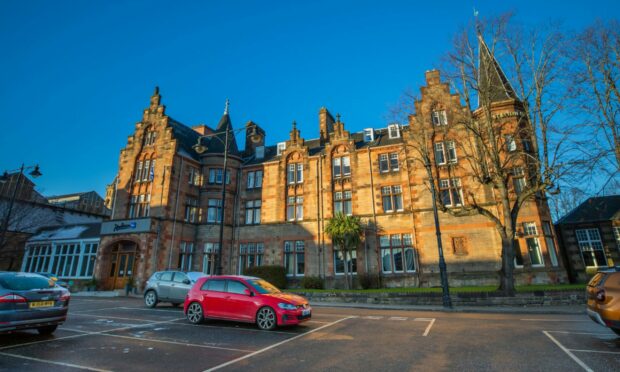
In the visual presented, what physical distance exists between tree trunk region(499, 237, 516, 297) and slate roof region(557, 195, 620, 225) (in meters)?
13.2

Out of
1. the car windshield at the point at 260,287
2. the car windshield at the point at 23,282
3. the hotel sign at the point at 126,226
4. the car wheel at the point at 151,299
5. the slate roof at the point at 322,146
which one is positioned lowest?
the car wheel at the point at 151,299

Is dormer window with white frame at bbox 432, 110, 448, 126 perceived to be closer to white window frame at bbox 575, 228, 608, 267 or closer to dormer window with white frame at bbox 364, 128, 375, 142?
dormer window with white frame at bbox 364, 128, 375, 142

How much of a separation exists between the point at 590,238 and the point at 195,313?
30497 millimetres

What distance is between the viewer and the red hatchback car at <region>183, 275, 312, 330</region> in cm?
977

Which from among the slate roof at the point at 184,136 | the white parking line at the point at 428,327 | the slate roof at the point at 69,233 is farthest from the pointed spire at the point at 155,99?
the white parking line at the point at 428,327

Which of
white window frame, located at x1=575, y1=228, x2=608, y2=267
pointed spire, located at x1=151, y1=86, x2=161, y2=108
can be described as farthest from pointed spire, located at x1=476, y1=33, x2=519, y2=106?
pointed spire, located at x1=151, y1=86, x2=161, y2=108

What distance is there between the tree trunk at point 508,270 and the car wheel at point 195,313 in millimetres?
15722

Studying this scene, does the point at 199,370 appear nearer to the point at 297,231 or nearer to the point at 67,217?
the point at 297,231

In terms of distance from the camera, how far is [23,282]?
8.30 meters

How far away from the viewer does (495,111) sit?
2411 centimetres

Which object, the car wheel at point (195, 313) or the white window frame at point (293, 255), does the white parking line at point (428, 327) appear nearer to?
the car wheel at point (195, 313)

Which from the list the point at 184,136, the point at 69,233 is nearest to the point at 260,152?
the point at 184,136

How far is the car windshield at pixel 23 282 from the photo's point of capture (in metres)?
7.95

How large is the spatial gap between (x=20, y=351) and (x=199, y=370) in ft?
15.5
